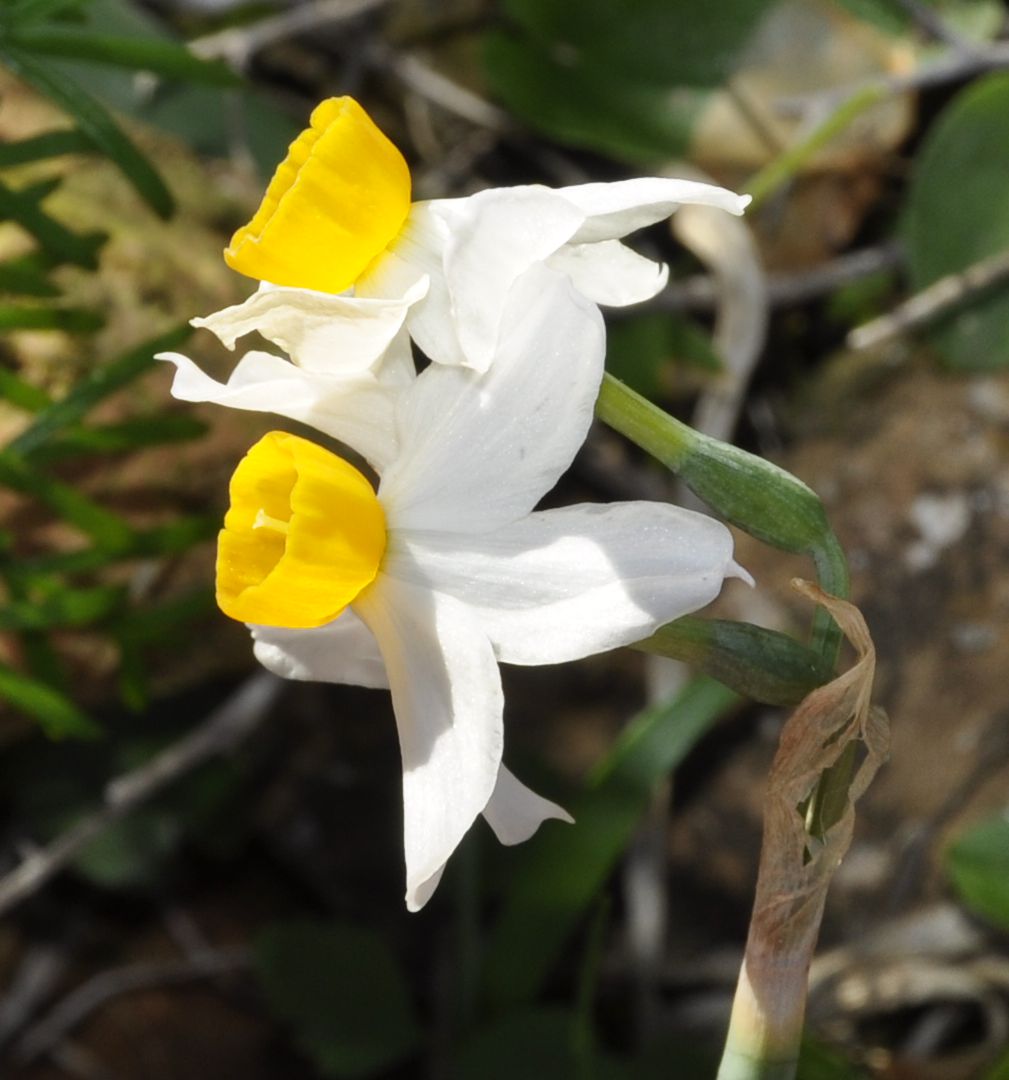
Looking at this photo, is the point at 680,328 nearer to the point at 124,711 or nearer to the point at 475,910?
the point at 475,910

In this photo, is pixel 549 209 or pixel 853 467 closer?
pixel 549 209

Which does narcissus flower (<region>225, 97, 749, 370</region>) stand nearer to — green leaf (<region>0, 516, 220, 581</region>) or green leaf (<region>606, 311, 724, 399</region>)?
green leaf (<region>0, 516, 220, 581</region>)

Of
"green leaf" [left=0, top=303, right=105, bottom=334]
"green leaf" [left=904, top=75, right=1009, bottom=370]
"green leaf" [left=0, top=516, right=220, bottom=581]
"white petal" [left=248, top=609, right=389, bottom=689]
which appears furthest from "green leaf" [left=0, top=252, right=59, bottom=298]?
"green leaf" [left=904, top=75, right=1009, bottom=370]

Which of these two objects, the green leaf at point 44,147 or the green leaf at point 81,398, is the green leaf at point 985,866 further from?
the green leaf at point 44,147

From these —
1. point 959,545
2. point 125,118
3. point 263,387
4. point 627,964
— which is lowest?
point 627,964

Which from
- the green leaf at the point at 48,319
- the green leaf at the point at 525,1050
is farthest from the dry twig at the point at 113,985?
the green leaf at the point at 48,319

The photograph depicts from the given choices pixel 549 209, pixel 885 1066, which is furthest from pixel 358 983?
pixel 549 209

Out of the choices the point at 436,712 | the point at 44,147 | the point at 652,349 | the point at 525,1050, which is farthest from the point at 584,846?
the point at 44,147
